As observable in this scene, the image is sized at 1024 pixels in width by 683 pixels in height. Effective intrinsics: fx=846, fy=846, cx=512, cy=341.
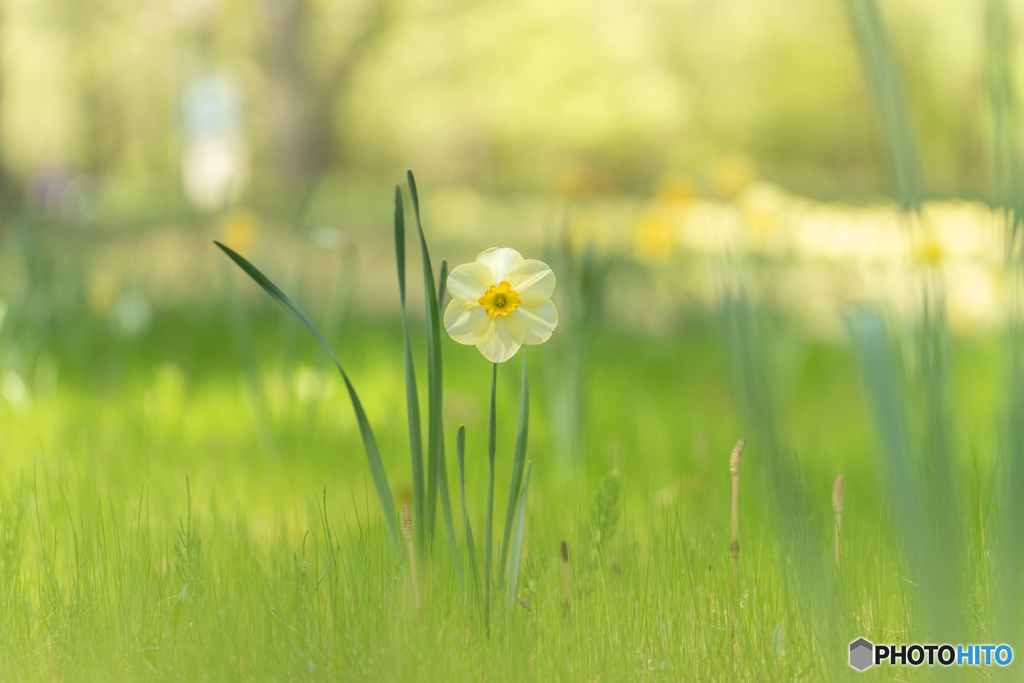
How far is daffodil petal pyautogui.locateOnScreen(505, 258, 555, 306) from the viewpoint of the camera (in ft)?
2.37

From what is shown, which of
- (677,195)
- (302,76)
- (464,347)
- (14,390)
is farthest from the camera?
(302,76)

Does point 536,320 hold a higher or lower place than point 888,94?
lower

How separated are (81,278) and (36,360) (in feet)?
0.72

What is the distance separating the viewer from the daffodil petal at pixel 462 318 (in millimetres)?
717

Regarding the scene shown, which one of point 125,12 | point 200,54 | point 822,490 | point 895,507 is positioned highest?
point 125,12

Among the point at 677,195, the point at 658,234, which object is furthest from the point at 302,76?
the point at 677,195

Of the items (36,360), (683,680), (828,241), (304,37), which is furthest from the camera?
(304,37)

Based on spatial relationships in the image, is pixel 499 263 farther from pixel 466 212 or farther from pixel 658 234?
pixel 466 212

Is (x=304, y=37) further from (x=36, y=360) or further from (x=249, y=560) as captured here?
(x=249, y=560)

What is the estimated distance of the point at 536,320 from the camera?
733mm

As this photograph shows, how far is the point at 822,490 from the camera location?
140 centimetres

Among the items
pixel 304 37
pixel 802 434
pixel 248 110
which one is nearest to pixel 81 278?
pixel 802 434

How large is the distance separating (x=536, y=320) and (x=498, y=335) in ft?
0.12

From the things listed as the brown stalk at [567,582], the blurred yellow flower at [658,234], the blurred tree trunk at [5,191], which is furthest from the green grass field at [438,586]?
the blurred tree trunk at [5,191]
